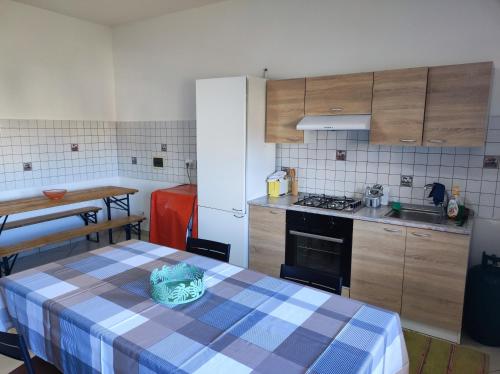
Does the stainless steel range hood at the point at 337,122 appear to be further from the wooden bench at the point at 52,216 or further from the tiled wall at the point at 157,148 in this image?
the wooden bench at the point at 52,216

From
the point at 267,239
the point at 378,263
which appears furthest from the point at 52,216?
the point at 378,263

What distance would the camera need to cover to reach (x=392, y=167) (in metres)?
3.04

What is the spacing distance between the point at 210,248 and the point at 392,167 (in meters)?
1.68

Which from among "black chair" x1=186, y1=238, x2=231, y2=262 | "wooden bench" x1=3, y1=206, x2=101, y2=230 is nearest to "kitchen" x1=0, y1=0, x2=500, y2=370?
"wooden bench" x1=3, y1=206, x2=101, y2=230

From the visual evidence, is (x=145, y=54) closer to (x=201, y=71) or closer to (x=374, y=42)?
(x=201, y=71)

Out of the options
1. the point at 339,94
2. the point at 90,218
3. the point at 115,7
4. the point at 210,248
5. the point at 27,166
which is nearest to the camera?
the point at 210,248

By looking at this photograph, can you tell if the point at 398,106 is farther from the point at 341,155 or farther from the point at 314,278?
the point at 314,278

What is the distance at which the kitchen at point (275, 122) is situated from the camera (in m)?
2.61

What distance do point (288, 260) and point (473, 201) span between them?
58.4 inches

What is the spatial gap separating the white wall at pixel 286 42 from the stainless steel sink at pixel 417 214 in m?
0.86

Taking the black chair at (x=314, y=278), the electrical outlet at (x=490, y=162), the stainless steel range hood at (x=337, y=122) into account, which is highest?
the stainless steel range hood at (x=337, y=122)

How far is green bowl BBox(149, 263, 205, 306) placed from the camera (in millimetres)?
1545

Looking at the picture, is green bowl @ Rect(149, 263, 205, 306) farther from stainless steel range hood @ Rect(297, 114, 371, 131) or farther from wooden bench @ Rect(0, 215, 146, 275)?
wooden bench @ Rect(0, 215, 146, 275)

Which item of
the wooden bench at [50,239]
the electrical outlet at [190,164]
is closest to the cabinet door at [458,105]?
the electrical outlet at [190,164]
